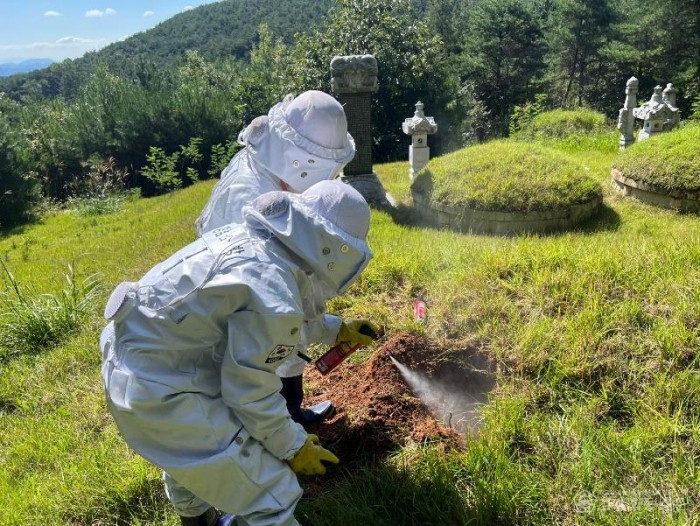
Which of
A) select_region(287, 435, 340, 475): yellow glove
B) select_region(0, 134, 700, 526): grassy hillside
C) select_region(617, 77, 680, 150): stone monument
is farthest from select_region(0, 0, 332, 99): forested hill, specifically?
select_region(287, 435, 340, 475): yellow glove

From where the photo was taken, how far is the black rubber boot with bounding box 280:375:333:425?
2.44m

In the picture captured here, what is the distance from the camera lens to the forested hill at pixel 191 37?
242 ft

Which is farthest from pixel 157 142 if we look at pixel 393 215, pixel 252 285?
pixel 252 285

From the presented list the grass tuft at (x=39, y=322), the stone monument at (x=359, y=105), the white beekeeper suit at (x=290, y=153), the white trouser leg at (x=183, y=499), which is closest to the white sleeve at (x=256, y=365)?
the white trouser leg at (x=183, y=499)

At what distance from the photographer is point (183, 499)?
191cm

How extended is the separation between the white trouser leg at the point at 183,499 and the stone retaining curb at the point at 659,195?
602cm

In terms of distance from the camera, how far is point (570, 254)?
11.3ft

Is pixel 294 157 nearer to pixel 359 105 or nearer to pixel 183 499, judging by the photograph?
pixel 183 499

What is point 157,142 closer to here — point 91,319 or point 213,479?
point 91,319

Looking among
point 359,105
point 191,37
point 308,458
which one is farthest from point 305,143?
point 191,37

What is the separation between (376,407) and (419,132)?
20.8ft

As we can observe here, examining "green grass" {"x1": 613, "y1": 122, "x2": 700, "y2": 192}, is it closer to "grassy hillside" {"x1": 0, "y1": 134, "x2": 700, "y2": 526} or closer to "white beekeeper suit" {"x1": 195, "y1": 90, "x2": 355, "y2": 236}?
"grassy hillside" {"x1": 0, "y1": 134, "x2": 700, "y2": 526}

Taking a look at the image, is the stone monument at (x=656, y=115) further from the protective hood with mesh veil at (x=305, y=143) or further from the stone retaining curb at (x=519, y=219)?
the protective hood with mesh veil at (x=305, y=143)

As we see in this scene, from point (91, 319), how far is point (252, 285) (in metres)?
3.45
